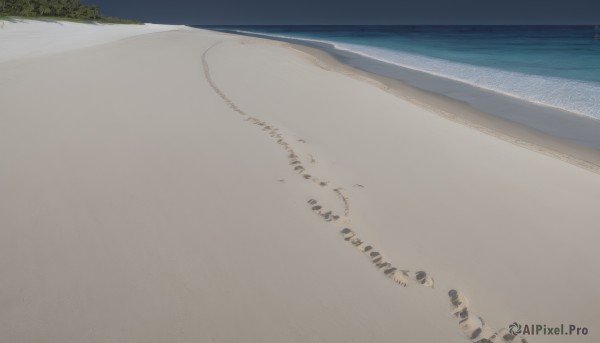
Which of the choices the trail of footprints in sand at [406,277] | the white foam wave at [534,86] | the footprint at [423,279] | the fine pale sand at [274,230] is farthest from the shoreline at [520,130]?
the footprint at [423,279]

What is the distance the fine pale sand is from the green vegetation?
830 inches

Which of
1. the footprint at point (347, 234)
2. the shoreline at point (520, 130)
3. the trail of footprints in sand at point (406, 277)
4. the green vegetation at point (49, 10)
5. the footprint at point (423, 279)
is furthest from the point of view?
the green vegetation at point (49, 10)

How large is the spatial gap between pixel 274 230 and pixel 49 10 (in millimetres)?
34091

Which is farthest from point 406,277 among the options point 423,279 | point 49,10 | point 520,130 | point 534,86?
point 49,10

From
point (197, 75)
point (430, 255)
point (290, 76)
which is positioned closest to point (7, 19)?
point (197, 75)

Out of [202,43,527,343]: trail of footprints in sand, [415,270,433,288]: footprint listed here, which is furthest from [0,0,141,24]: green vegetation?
[415,270,433,288]: footprint

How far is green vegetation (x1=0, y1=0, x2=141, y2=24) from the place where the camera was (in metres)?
24.1

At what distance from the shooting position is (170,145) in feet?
14.2

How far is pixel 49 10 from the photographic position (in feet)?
95.2

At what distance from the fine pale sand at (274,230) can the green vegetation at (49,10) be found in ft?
69.2

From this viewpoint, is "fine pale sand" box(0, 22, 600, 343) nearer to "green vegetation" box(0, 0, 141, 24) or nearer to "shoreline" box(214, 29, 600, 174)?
"shoreline" box(214, 29, 600, 174)

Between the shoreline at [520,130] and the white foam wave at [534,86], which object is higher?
the white foam wave at [534,86]

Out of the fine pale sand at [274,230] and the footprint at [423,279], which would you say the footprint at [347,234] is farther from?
the footprint at [423,279]

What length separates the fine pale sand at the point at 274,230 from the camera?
204 centimetres
